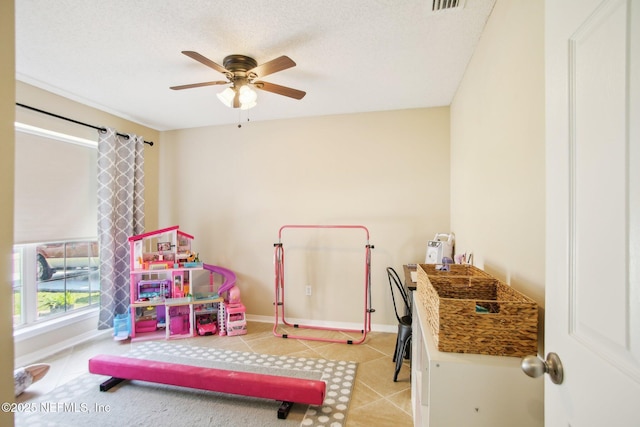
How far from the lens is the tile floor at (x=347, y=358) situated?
1.91 m

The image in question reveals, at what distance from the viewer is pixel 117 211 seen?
3.22 meters

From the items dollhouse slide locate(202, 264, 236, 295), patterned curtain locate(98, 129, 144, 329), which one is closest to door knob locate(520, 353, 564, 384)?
dollhouse slide locate(202, 264, 236, 295)

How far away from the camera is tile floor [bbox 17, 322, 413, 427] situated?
1.91m

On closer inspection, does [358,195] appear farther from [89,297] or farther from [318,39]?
[89,297]

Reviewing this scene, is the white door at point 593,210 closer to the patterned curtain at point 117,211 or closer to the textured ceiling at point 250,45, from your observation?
the textured ceiling at point 250,45

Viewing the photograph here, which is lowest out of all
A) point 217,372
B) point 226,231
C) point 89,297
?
point 217,372

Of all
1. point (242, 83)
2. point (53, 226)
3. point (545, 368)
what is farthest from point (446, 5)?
point (53, 226)

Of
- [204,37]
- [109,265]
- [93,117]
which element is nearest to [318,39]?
[204,37]

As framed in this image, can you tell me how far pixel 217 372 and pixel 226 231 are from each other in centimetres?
198

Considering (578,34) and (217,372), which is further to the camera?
(217,372)

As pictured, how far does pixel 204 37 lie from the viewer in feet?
6.16

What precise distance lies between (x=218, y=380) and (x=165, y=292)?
5.43 feet

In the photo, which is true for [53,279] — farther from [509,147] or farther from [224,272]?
[509,147]

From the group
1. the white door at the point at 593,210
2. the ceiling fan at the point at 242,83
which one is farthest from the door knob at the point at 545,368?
the ceiling fan at the point at 242,83
